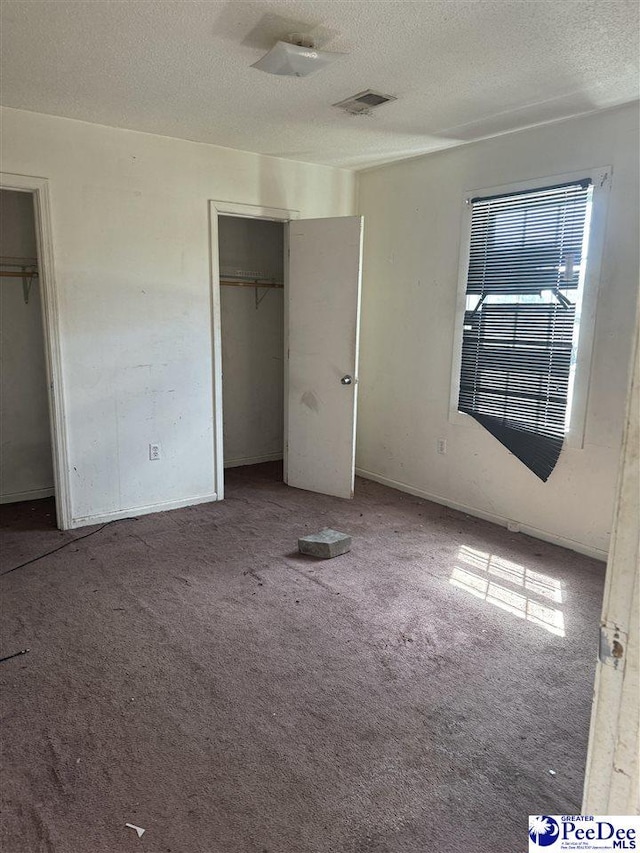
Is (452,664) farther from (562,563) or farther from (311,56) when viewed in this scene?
(311,56)

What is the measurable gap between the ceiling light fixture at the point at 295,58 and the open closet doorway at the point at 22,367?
8.28 feet

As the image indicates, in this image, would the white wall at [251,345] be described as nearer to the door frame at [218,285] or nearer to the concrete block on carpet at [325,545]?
the door frame at [218,285]

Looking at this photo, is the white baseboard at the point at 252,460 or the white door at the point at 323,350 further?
the white baseboard at the point at 252,460

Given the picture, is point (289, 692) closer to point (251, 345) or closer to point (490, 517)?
point (490, 517)

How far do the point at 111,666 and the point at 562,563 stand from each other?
2.55 metres

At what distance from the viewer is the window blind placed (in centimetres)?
347

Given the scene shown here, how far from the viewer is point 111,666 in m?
2.42

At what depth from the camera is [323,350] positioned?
4.52m

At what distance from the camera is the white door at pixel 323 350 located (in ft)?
14.2

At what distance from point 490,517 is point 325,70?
2.96 metres

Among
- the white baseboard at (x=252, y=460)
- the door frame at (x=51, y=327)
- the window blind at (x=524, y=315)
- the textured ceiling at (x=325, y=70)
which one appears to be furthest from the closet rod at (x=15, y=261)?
the window blind at (x=524, y=315)

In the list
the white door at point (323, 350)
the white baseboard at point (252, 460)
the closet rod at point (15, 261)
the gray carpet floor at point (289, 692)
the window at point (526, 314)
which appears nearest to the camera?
the gray carpet floor at point (289, 692)

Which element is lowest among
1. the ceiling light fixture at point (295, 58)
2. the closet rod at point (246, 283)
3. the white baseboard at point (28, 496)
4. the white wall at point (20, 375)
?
the white baseboard at point (28, 496)

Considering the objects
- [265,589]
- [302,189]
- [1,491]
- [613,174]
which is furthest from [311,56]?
[1,491]
